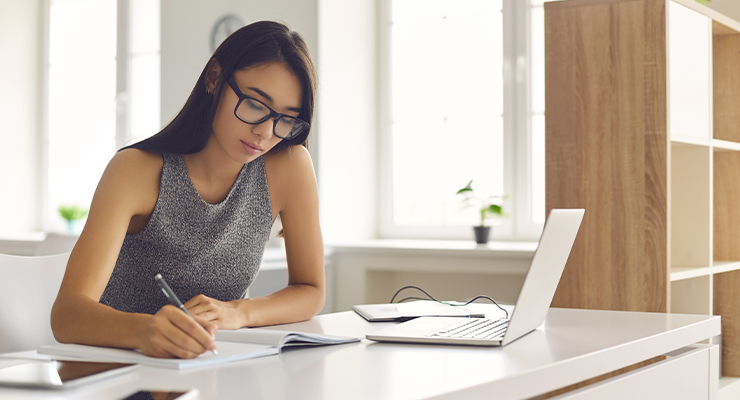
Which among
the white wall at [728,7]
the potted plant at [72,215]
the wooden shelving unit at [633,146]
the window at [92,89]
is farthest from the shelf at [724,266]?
the potted plant at [72,215]

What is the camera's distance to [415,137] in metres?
3.55

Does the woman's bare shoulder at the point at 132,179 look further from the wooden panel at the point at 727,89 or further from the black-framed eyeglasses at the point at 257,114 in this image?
the wooden panel at the point at 727,89

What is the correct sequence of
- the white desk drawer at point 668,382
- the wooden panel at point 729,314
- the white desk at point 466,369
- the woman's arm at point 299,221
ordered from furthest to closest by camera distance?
the wooden panel at point 729,314 → the woman's arm at point 299,221 → the white desk drawer at point 668,382 → the white desk at point 466,369

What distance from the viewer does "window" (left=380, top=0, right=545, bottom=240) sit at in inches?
127

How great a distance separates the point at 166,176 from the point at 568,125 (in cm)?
139

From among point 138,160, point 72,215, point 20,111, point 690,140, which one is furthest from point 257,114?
point 20,111

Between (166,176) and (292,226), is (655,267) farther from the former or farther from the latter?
(166,176)

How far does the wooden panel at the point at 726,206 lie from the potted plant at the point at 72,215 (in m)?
3.37

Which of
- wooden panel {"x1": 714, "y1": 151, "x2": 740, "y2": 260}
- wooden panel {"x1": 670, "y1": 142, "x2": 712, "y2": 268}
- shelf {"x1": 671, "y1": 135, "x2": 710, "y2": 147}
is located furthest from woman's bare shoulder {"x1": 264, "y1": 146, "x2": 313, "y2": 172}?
wooden panel {"x1": 714, "y1": 151, "x2": 740, "y2": 260}

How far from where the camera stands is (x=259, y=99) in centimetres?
139

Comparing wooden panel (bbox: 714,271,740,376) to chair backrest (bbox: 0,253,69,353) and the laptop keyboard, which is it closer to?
the laptop keyboard

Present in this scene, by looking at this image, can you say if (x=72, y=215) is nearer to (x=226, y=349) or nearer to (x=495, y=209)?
(x=495, y=209)

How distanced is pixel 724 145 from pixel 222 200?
1.83 metres

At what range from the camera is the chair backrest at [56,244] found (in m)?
2.36
